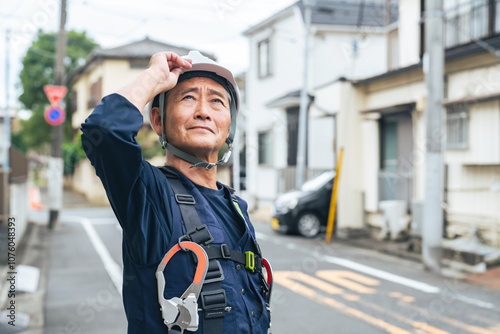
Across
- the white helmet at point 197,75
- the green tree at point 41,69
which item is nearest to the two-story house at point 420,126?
the white helmet at point 197,75

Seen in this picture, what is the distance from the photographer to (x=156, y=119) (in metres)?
1.98

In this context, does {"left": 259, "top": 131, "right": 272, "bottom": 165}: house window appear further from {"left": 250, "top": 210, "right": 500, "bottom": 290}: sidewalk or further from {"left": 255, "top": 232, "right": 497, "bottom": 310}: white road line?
{"left": 255, "top": 232, "right": 497, "bottom": 310}: white road line

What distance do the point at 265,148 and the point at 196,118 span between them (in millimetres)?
19401

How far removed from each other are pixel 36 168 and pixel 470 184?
147 feet

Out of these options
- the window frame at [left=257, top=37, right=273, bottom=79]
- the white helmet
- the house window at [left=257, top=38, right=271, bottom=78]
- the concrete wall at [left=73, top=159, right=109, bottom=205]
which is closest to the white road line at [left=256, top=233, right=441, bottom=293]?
the white helmet

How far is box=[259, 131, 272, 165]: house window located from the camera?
2086 centimetres

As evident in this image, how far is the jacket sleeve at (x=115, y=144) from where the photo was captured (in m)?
1.48

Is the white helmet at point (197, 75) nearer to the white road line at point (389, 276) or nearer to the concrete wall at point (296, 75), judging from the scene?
the white road line at point (389, 276)

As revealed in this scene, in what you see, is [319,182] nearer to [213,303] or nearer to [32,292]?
[32,292]

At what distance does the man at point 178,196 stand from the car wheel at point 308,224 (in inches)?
447

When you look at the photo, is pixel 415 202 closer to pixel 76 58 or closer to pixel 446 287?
pixel 446 287

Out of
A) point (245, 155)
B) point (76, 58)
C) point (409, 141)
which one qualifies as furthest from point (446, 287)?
point (76, 58)

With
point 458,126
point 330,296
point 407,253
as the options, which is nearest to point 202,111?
point 330,296

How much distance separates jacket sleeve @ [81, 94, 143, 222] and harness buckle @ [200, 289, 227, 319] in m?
0.38
